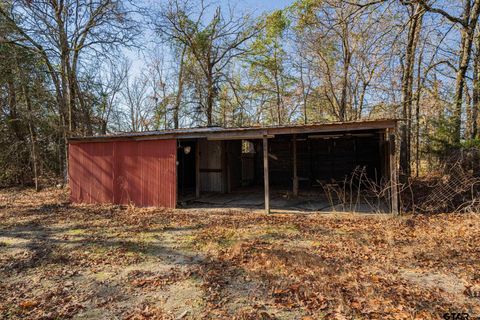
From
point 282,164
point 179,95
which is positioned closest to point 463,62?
point 282,164

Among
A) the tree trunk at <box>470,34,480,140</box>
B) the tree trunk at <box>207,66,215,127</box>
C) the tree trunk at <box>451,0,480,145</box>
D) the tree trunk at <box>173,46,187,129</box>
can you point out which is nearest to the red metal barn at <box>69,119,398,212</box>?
the tree trunk at <box>451,0,480,145</box>

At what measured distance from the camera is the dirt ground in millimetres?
3238

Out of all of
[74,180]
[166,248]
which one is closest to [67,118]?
[74,180]

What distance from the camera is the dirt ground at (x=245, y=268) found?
3238 mm

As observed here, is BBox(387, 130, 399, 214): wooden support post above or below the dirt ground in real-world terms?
above

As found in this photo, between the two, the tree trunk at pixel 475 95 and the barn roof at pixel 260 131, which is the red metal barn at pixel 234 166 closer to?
the barn roof at pixel 260 131

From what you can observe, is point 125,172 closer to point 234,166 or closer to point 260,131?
point 260,131

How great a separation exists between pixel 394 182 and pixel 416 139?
807cm

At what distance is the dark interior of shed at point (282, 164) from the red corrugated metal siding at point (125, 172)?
1741mm

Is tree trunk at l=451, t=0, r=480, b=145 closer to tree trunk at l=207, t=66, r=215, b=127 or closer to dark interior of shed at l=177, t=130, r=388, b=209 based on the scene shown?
dark interior of shed at l=177, t=130, r=388, b=209

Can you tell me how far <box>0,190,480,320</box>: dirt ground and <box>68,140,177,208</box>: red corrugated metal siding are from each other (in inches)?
73.4

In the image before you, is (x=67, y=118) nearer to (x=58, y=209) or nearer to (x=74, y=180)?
(x=74, y=180)

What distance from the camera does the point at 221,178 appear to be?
39.5ft

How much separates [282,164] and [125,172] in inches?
285
